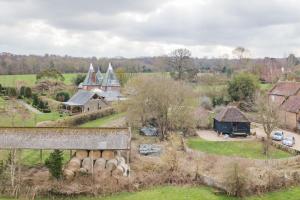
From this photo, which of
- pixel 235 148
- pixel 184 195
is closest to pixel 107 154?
pixel 184 195

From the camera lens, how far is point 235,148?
38312 millimetres

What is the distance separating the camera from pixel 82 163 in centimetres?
2825

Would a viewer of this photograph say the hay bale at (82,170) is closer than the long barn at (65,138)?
Yes

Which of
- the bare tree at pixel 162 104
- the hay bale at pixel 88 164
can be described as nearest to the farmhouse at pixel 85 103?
the bare tree at pixel 162 104

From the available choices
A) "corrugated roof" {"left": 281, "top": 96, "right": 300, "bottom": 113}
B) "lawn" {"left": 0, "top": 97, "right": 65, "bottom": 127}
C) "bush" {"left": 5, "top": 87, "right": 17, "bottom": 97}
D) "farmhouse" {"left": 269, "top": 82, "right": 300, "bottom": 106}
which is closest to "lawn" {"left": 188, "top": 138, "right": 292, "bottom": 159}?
"corrugated roof" {"left": 281, "top": 96, "right": 300, "bottom": 113}

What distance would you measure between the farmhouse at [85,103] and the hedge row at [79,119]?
141 inches

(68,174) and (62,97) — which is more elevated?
(62,97)

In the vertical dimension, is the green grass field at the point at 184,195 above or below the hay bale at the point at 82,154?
below

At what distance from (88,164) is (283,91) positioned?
38033 millimetres

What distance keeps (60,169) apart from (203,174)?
32.6 feet

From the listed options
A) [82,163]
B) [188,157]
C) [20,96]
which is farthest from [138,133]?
[20,96]

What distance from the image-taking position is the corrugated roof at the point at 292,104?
47.9 metres

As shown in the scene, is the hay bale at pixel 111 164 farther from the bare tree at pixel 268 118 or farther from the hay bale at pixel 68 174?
the bare tree at pixel 268 118

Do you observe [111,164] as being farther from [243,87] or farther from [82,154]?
[243,87]
